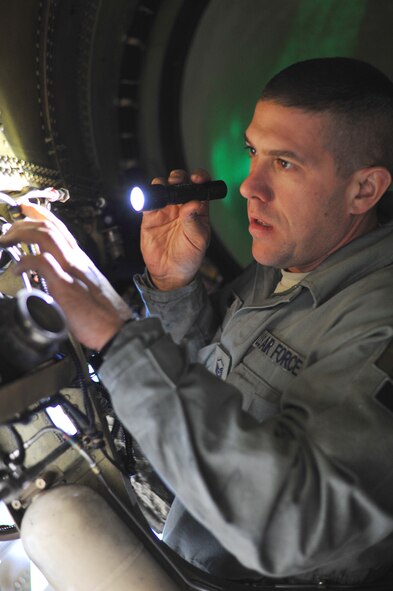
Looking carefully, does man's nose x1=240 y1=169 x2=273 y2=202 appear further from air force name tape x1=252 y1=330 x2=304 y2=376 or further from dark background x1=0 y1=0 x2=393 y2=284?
dark background x1=0 y1=0 x2=393 y2=284

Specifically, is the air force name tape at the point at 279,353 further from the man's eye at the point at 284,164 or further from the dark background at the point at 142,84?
the dark background at the point at 142,84

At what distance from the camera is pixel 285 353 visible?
1.04 m

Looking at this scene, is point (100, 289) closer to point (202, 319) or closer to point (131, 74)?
point (202, 319)

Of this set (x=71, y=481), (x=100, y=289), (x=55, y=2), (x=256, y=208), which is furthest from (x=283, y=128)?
(x=55, y=2)

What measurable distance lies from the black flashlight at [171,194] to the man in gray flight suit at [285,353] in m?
0.06

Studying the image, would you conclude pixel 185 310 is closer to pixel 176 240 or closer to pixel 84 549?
pixel 176 240

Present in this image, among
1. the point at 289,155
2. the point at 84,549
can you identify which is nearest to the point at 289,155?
the point at 289,155

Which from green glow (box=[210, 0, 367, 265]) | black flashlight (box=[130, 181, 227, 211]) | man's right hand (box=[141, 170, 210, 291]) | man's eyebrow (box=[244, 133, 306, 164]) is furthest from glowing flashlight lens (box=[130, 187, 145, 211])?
green glow (box=[210, 0, 367, 265])

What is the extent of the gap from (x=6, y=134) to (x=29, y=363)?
0.80 metres

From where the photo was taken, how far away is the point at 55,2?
5.18 feet

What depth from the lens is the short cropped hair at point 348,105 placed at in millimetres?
1066

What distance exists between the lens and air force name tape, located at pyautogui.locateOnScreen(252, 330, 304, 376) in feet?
3.32

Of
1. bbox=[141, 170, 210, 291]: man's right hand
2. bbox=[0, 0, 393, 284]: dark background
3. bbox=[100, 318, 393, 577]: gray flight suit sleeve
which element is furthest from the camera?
bbox=[0, 0, 393, 284]: dark background

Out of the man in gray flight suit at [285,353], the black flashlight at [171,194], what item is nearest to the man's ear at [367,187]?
the man in gray flight suit at [285,353]
